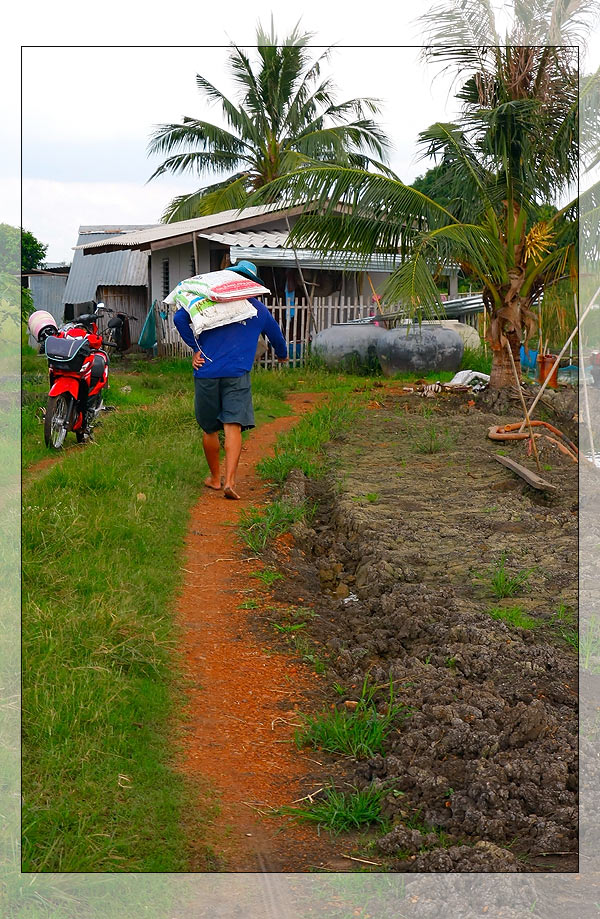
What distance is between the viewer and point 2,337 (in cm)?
1325

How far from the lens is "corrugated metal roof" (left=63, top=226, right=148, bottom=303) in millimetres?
24062

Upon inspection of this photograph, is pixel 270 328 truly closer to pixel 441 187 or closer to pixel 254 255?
pixel 441 187

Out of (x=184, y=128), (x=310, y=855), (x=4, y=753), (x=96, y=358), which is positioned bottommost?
(x=310, y=855)

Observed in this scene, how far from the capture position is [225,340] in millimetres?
6871

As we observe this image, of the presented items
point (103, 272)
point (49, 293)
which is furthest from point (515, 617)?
point (49, 293)

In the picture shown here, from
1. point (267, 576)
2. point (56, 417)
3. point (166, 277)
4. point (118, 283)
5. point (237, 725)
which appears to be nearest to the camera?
point (237, 725)

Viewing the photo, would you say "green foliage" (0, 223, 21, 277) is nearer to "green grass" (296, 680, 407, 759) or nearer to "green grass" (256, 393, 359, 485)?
"green grass" (256, 393, 359, 485)

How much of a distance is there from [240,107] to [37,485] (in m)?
19.6

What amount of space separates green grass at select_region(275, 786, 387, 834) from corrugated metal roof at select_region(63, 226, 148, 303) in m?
20.2

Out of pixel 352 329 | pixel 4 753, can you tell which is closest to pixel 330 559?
pixel 4 753

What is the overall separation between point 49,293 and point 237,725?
88.8 ft

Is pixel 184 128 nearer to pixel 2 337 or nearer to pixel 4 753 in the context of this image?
pixel 2 337

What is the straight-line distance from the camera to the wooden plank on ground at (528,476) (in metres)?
7.55

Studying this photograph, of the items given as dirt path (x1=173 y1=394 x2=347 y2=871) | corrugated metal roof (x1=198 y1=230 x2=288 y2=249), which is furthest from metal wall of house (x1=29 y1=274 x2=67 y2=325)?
dirt path (x1=173 y1=394 x2=347 y2=871)
